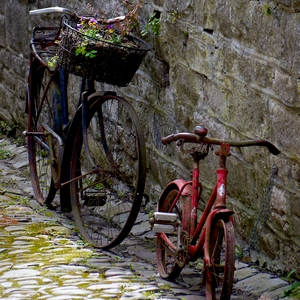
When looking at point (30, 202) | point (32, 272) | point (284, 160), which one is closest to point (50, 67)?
point (30, 202)

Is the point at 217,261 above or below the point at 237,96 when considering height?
below

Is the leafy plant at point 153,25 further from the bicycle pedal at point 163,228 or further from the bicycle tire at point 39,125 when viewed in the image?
the bicycle pedal at point 163,228

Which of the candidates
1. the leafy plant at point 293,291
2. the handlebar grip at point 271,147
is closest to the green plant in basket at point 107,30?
the handlebar grip at point 271,147

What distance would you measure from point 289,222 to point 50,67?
2.66 metres

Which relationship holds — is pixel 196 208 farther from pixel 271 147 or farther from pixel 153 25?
pixel 153 25

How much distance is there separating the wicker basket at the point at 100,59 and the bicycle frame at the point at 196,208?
39.9 inches

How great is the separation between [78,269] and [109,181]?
1028mm

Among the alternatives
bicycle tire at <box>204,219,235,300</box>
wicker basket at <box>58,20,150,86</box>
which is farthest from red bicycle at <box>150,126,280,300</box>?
wicker basket at <box>58,20,150,86</box>

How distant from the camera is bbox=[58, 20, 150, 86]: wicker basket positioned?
5645mm

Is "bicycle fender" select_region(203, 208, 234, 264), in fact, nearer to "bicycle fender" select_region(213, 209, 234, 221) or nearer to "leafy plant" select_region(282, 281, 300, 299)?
"bicycle fender" select_region(213, 209, 234, 221)

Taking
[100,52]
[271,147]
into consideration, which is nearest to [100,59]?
[100,52]

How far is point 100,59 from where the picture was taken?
5.67 metres

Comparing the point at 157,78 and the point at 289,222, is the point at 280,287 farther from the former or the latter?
the point at 157,78

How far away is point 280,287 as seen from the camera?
4.83 m
